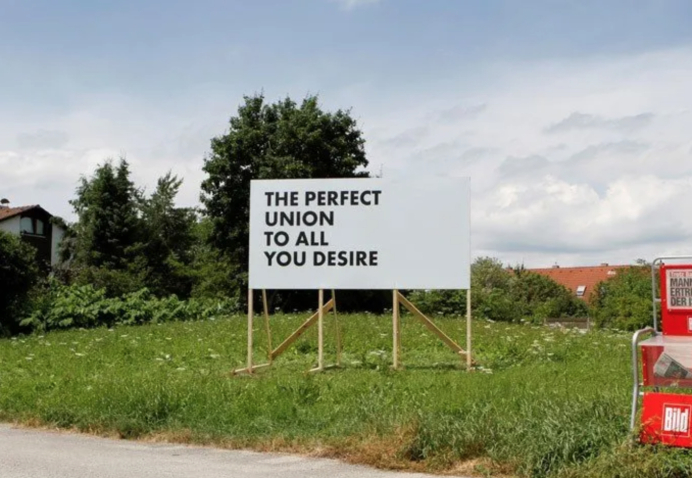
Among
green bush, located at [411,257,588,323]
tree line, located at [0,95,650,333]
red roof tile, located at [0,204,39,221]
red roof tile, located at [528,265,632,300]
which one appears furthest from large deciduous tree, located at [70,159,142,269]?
red roof tile, located at [528,265,632,300]

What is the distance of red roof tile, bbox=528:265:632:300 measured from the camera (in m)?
95.1

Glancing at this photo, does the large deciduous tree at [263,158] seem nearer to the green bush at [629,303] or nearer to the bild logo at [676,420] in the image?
the green bush at [629,303]

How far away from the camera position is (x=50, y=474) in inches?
300

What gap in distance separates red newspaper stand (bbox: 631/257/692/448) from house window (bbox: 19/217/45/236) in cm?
6010

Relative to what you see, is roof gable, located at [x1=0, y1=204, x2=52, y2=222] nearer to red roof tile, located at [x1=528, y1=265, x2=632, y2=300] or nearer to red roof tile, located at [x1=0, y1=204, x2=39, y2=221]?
red roof tile, located at [x1=0, y1=204, x2=39, y2=221]

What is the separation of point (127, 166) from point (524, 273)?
34.2 meters

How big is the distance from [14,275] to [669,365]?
2535 centimetres

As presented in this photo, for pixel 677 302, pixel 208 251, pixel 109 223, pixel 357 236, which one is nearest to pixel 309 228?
pixel 357 236

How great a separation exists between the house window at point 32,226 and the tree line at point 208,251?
→ 284 centimetres

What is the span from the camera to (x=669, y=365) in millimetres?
7043

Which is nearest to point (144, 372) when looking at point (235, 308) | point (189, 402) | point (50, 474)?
point (189, 402)

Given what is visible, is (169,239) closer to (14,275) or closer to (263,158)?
(263,158)

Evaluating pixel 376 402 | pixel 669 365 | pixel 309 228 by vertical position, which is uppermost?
pixel 309 228

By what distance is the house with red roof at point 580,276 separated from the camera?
94.9m
